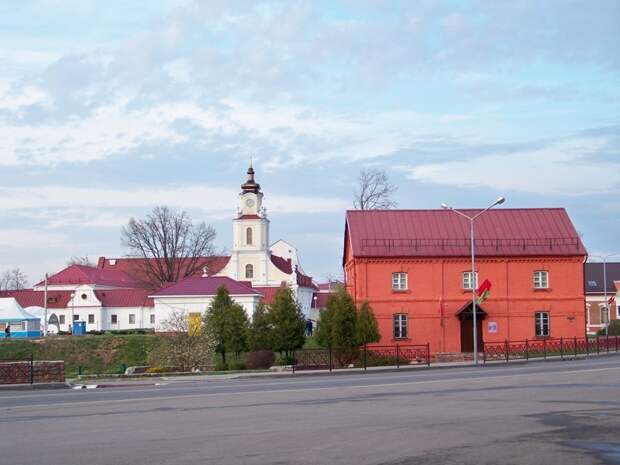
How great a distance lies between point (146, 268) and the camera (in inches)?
4363

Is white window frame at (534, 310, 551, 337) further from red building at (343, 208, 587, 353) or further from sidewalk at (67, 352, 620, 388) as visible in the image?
sidewalk at (67, 352, 620, 388)

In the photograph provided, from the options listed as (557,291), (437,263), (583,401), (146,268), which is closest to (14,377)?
(583,401)

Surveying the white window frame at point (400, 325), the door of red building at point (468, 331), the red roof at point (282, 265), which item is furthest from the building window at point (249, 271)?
the door of red building at point (468, 331)

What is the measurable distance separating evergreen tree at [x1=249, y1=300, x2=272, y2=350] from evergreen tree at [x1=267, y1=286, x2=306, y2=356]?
9.0 inches

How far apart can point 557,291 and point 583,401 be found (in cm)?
3678

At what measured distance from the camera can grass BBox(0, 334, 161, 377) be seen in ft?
216

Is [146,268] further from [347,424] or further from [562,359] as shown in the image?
[347,424]

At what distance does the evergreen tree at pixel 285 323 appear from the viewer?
166 feet

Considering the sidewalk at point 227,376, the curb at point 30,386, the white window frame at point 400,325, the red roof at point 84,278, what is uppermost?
the red roof at point 84,278

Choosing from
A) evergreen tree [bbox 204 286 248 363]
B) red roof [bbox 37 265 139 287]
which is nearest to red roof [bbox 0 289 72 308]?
red roof [bbox 37 265 139 287]

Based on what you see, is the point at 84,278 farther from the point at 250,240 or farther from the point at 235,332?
the point at 235,332

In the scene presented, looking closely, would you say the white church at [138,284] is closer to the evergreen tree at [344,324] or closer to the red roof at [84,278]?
the red roof at [84,278]

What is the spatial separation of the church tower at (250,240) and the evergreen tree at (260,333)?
6649 cm

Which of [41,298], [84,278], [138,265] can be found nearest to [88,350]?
[41,298]
